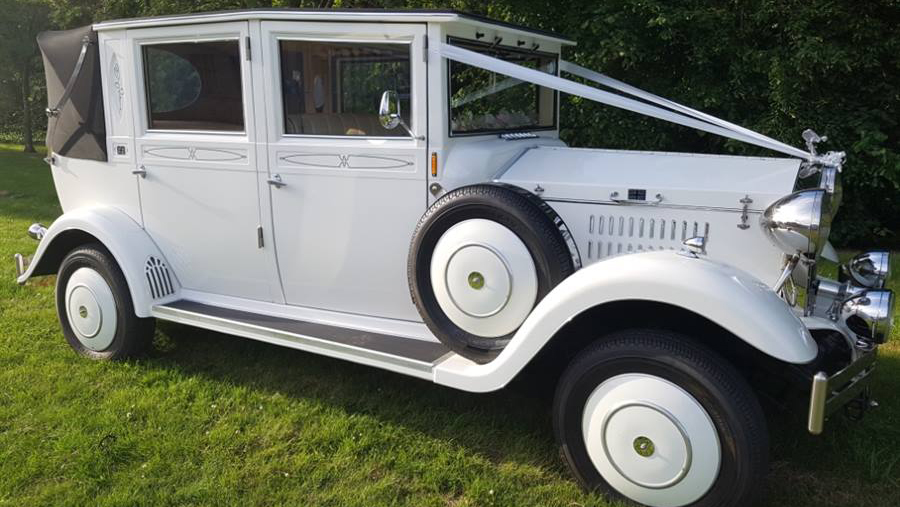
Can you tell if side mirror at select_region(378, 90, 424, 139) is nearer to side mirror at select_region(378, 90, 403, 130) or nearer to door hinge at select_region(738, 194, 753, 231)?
side mirror at select_region(378, 90, 403, 130)

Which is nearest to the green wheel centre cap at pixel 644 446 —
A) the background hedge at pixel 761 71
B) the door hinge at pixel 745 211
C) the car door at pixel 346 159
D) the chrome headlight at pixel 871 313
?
the door hinge at pixel 745 211

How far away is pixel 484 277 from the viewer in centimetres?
329

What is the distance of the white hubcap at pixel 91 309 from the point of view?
4.40 m

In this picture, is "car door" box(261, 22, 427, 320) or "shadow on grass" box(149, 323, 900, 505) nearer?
"shadow on grass" box(149, 323, 900, 505)

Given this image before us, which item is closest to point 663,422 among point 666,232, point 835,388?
point 835,388

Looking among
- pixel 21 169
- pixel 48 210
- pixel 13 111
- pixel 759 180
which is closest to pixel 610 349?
pixel 759 180

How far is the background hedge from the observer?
7.14 metres

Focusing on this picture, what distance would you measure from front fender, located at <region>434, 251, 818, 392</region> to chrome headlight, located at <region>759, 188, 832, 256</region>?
0.23 metres

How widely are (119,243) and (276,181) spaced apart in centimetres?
117

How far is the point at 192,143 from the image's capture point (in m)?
4.16

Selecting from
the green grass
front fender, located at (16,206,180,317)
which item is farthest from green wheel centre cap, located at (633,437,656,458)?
front fender, located at (16,206,180,317)

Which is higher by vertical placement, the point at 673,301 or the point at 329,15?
the point at 329,15

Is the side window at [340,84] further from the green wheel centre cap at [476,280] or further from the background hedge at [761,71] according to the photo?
the background hedge at [761,71]

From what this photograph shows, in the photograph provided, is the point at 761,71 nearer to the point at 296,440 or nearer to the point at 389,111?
the point at 389,111
